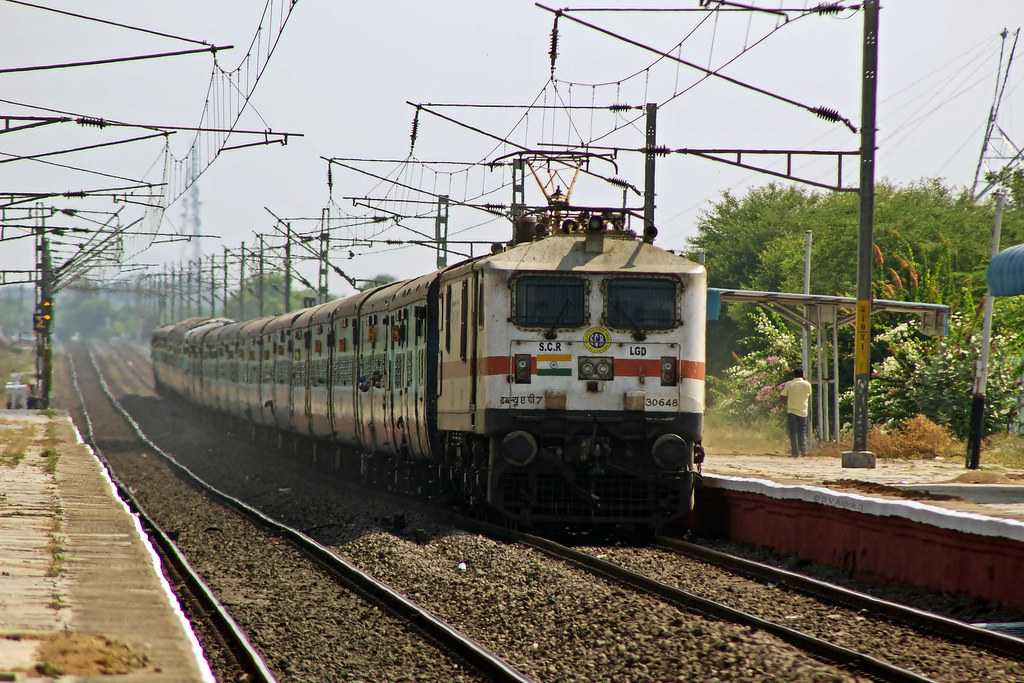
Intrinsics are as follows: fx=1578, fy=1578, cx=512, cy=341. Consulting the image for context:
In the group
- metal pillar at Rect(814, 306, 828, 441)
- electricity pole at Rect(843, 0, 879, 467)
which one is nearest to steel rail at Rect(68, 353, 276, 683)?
electricity pole at Rect(843, 0, 879, 467)

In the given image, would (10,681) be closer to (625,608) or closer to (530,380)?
(625,608)

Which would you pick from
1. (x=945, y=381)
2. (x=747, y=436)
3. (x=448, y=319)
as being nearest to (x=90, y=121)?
(x=448, y=319)

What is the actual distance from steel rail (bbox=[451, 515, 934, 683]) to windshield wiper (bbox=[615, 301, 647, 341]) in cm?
250

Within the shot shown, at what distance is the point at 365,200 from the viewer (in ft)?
134

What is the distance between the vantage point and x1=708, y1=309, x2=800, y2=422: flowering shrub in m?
43.2

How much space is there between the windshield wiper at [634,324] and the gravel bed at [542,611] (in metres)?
2.85

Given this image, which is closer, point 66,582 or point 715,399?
point 66,582

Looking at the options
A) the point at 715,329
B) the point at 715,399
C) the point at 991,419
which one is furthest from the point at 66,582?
the point at 715,329

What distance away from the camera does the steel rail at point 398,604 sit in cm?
1001

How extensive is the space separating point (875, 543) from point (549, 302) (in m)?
4.78

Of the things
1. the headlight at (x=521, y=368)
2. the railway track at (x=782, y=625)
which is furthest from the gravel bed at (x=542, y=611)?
the headlight at (x=521, y=368)

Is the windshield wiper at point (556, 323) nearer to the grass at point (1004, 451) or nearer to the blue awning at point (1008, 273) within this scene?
the blue awning at point (1008, 273)

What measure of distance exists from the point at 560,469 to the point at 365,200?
24194mm

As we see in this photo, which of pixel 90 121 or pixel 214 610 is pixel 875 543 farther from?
pixel 90 121
